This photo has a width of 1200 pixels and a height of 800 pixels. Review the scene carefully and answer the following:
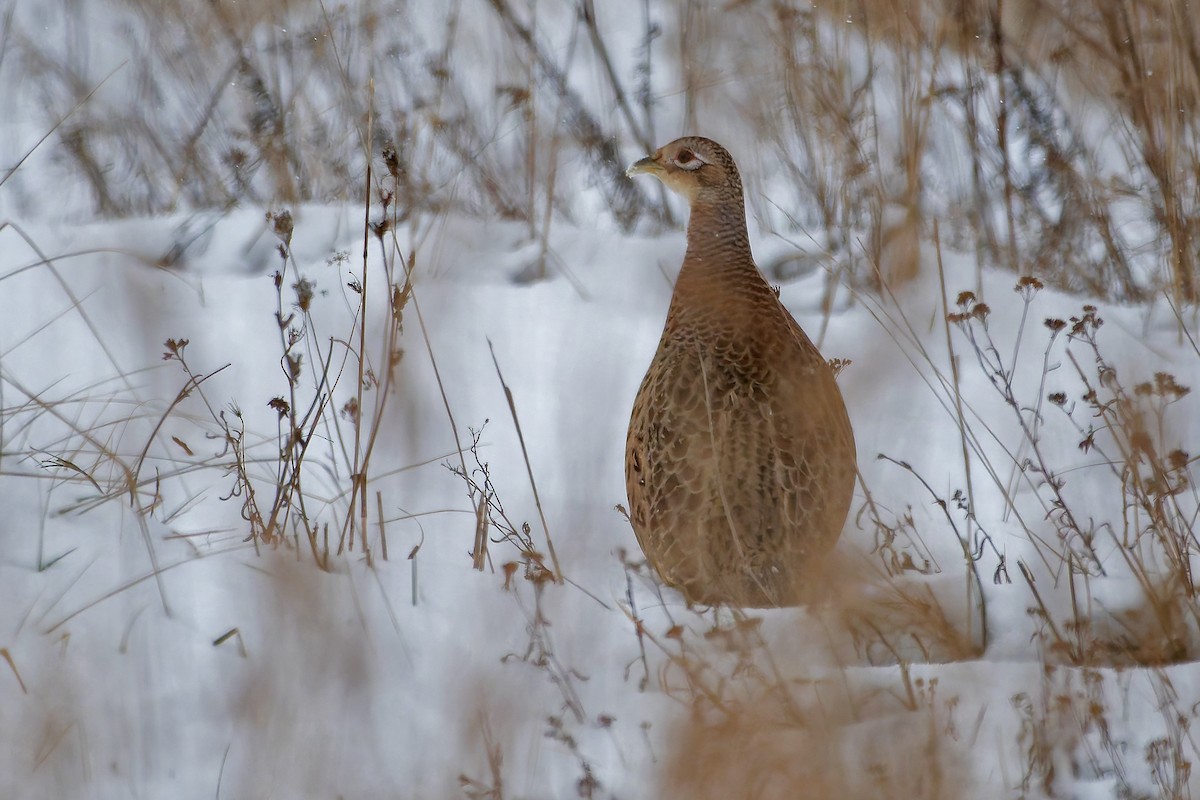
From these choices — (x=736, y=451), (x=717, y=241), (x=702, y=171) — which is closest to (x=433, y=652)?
(x=736, y=451)

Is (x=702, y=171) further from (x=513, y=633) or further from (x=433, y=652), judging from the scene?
(x=433, y=652)

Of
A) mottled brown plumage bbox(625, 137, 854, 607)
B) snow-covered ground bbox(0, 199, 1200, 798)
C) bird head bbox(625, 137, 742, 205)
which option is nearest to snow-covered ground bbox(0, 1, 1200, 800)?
snow-covered ground bbox(0, 199, 1200, 798)

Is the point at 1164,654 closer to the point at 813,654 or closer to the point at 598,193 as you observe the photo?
the point at 813,654

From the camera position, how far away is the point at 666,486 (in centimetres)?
307

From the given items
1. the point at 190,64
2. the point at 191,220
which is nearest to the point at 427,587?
the point at 191,220

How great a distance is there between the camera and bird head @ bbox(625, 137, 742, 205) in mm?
3484

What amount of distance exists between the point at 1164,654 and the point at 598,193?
3845mm

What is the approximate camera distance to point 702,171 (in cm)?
351

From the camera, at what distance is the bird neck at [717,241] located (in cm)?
337

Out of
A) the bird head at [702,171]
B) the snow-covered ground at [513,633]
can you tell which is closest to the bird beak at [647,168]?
the bird head at [702,171]

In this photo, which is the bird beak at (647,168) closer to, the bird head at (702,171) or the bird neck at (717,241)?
the bird head at (702,171)

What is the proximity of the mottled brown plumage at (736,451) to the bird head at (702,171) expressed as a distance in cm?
29

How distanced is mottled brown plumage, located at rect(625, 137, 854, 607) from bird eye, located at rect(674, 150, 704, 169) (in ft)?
1.26

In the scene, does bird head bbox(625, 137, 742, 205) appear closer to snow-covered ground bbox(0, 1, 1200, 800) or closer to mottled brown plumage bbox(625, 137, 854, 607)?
mottled brown plumage bbox(625, 137, 854, 607)
